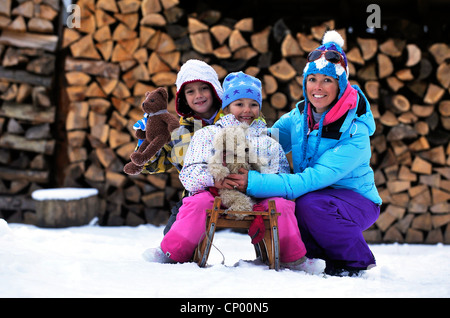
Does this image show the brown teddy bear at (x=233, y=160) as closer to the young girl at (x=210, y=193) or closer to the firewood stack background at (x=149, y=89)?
the young girl at (x=210, y=193)

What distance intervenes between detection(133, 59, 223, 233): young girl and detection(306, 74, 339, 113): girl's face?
0.56 metres

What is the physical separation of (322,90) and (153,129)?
0.98 meters

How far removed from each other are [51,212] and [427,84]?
12.1 ft

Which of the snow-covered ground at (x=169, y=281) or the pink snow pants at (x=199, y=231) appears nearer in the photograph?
the snow-covered ground at (x=169, y=281)

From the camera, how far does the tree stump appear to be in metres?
3.95

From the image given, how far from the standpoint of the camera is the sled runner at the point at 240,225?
6.40 feet

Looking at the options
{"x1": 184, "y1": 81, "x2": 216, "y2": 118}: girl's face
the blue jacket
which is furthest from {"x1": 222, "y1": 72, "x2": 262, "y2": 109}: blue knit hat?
the blue jacket

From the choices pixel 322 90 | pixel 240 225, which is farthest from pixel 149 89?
pixel 240 225

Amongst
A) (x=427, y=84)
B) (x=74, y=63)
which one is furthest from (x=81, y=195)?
(x=427, y=84)

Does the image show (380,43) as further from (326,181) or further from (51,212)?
(51,212)

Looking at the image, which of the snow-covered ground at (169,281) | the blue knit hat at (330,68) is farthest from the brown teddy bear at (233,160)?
the blue knit hat at (330,68)

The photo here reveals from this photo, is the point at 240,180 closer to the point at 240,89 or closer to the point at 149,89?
the point at 240,89

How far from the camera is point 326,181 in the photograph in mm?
2207

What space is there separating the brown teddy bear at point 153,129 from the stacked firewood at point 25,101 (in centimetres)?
214
